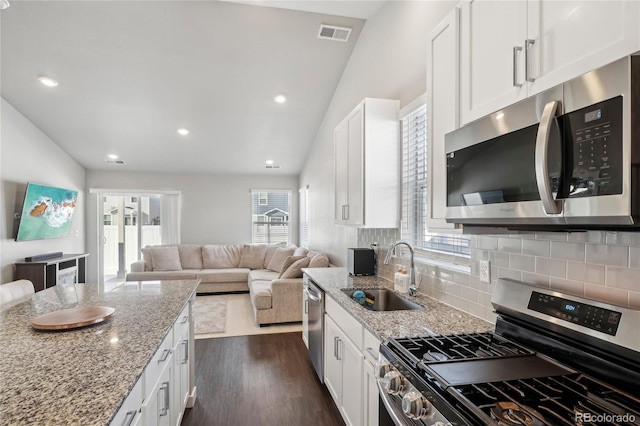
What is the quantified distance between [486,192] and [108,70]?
457 centimetres

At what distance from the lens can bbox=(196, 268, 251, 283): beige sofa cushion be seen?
241 inches

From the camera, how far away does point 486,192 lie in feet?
4.02

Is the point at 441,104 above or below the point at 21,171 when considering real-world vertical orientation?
below

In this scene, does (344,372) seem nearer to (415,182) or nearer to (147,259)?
(415,182)

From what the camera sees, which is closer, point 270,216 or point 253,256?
point 253,256

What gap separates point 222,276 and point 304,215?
6.69 feet

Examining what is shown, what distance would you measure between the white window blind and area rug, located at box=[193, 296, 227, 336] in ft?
6.43

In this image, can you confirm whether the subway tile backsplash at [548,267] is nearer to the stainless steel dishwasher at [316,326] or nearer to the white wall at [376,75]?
the stainless steel dishwasher at [316,326]

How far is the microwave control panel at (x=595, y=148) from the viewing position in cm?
80

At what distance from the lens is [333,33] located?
3.70 metres

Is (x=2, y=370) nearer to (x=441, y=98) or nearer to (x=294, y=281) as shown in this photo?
(x=441, y=98)

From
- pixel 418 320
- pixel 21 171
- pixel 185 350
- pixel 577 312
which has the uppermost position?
pixel 21 171

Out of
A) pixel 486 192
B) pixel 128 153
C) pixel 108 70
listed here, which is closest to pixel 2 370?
pixel 486 192

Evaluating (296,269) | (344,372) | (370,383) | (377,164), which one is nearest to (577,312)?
(370,383)
